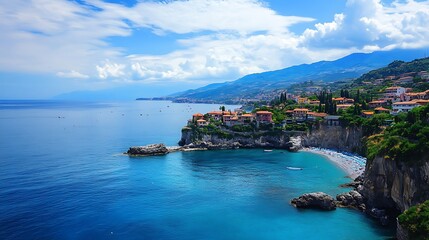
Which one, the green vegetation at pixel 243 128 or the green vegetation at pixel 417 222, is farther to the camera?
the green vegetation at pixel 243 128

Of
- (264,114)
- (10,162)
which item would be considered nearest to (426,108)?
(264,114)

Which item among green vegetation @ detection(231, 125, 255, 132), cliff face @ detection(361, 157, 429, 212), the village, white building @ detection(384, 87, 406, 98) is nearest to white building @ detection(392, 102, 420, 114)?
the village

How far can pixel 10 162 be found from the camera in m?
63.9

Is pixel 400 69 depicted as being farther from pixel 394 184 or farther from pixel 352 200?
pixel 394 184

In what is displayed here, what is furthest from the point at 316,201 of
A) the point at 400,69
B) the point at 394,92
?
the point at 400,69

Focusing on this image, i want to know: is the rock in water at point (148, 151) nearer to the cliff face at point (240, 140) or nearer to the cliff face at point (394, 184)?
the cliff face at point (240, 140)

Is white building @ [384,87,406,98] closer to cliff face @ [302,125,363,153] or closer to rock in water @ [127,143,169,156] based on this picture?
cliff face @ [302,125,363,153]

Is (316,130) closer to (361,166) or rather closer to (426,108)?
(361,166)

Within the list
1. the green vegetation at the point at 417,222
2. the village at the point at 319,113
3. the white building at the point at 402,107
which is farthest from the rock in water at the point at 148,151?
the green vegetation at the point at 417,222

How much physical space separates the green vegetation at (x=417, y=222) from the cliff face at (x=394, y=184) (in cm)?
454

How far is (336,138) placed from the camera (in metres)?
79.3

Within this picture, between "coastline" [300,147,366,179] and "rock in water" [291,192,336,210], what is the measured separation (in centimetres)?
1589

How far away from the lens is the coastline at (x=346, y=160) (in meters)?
58.3

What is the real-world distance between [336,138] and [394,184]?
143 feet
